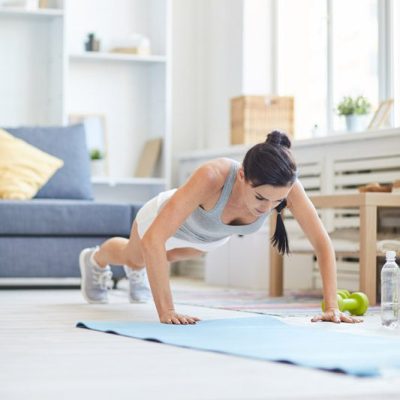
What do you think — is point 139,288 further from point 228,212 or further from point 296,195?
point 296,195

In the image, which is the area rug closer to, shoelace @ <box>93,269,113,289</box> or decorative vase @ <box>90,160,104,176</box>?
shoelace @ <box>93,269,113,289</box>

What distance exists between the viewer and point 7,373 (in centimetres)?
219

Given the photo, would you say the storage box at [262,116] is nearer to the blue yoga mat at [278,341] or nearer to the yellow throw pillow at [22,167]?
the yellow throw pillow at [22,167]

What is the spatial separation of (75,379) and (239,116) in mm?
4373

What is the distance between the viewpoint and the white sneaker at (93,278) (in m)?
4.26

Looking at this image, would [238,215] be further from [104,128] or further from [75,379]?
[104,128]

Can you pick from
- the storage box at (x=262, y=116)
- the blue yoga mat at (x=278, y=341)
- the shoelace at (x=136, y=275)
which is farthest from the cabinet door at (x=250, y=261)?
the blue yoga mat at (x=278, y=341)

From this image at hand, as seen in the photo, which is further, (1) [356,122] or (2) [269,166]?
(1) [356,122]

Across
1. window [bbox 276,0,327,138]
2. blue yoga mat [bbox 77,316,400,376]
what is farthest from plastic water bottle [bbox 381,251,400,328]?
window [bbox 276,0,327,138]

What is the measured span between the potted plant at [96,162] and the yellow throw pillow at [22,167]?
0.68 m

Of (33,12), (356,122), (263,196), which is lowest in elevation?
(263,196)

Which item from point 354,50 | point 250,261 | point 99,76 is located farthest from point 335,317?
point 99,76

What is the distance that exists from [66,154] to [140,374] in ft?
13.6

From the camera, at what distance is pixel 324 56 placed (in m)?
6.29
